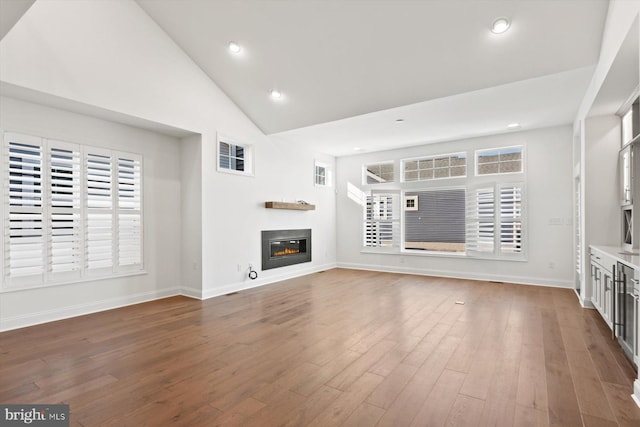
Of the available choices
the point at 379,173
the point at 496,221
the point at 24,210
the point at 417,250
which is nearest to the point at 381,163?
the point at 379,173

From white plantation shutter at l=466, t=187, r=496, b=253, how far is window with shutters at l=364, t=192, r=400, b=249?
1554 mm

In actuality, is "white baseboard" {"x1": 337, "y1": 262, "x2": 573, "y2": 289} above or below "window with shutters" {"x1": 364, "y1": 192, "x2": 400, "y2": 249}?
below

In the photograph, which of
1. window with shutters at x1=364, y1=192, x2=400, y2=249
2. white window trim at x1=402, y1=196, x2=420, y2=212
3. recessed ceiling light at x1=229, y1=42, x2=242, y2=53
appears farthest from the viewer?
window with shutters at x1=364, y1=192, x2=400, y2=249

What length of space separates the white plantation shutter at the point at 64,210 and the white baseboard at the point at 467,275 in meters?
5.62

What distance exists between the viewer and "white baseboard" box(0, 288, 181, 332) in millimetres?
3826

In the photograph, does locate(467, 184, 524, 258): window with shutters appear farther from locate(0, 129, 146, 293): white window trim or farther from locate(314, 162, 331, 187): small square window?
→ locate(0, 129, 146, 293): white window trim

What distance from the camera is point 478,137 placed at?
21.8ft

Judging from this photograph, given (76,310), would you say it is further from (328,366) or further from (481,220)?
(481,220)

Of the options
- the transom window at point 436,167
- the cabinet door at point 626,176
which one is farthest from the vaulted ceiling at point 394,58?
the transom window at point 436,167

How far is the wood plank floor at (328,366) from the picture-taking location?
6.96ft

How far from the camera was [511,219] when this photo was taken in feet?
20.6

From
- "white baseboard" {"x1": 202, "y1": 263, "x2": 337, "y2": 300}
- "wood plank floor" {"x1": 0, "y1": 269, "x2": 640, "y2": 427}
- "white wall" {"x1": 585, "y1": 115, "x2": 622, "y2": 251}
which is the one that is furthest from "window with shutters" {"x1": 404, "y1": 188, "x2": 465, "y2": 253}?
"white wall" {"x1": 585, "y1": 115, "x2": 622, "y2": 251}

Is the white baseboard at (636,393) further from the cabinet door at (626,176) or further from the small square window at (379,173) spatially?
the small square window at (379,173)

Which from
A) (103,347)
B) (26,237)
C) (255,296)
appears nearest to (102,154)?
(26,237)
